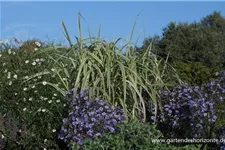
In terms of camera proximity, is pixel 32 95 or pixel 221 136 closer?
pixel 221 136

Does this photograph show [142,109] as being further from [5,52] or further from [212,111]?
[5,52]

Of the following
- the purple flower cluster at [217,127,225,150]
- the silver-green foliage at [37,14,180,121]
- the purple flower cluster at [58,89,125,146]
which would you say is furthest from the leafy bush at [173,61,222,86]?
the purple flower cluster at [58,89,125,146]

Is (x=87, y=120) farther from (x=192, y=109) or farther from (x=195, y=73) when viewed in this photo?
(x=195, y=73)

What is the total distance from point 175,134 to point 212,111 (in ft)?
2.16

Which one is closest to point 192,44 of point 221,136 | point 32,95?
point 32,95

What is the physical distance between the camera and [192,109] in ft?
20.6

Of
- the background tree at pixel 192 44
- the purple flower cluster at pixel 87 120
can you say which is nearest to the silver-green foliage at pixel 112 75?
the purple flower cluster at pixel 87 120

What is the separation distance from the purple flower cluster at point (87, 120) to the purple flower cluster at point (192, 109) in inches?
32.0

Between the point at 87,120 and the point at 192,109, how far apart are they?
1.36 m

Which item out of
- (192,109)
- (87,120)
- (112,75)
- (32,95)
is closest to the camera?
(87,120)

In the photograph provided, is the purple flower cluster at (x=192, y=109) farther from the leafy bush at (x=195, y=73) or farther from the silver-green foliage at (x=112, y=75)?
the leafy bush at (x=195, y=73)

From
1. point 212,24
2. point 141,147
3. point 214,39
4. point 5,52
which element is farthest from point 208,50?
point 141,147

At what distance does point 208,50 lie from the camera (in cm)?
2161

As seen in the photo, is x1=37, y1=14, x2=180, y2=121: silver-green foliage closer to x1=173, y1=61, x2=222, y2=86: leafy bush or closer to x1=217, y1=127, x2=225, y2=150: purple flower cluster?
x1=217, y1=127, x2=225, y2=150: purple flower cluster
